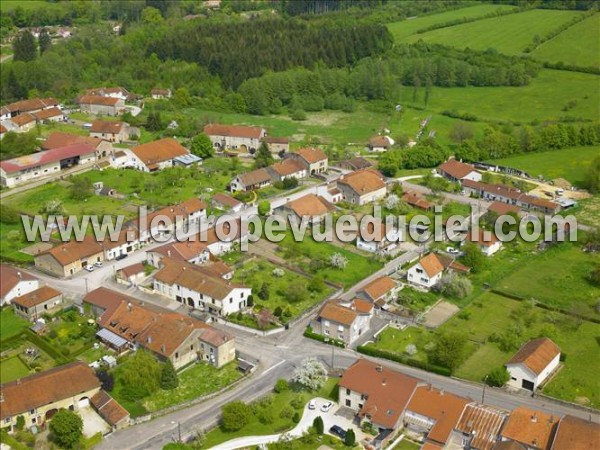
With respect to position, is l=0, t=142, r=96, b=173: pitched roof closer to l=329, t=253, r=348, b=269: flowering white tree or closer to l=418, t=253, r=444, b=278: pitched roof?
l=329, t=253, r=348, b=269: flowering white tree

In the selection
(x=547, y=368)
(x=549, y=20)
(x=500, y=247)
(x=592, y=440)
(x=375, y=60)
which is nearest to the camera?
(x=592, y=440)

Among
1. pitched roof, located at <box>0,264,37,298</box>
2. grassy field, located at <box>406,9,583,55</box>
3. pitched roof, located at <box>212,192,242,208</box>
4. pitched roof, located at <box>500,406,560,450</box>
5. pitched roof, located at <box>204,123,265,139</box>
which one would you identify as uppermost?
grassy field, located at <box>406,9,583,55</box>

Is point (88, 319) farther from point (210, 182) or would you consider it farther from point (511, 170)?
point (511, 170)

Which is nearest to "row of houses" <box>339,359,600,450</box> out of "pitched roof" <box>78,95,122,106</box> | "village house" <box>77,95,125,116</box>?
"village house" <box>77,95,125,116</box>

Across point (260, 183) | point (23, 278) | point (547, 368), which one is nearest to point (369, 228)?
point (260, 183)

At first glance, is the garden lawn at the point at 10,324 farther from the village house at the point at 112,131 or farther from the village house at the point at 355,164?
the village house at the point at 355,164

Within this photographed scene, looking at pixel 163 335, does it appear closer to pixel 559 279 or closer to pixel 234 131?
pixel 559 279
